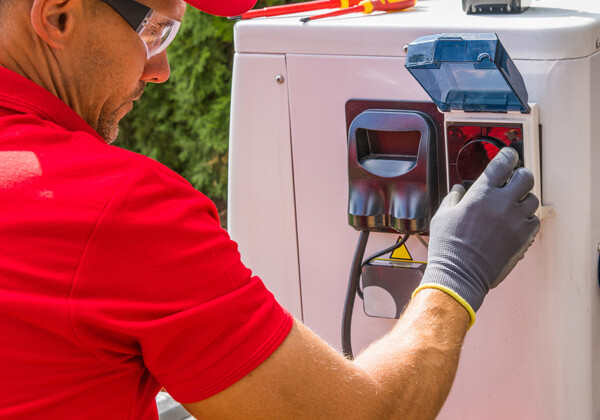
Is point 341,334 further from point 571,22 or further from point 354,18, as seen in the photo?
point 571,22

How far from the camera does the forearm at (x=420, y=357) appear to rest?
4.18ft

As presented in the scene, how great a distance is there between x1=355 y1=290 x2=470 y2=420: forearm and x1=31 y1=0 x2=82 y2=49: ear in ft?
2.26

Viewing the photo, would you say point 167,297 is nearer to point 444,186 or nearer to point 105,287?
point 105,287

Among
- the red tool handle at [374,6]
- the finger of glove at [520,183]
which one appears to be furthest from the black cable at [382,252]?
the red tool handle at [374,6]

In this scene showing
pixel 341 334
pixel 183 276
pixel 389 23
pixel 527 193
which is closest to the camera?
pixel 183 276

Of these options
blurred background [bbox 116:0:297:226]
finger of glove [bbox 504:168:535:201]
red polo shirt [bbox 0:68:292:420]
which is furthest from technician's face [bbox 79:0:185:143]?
blurred background [bbox 116:0:297:226]

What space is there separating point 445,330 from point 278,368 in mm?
336

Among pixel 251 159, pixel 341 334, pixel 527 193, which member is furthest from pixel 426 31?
pixel 341 334

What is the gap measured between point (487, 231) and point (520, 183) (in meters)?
0.10

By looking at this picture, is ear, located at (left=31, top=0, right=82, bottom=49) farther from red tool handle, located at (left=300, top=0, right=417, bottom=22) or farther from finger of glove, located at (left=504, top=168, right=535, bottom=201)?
finger of glove, located at (left=504, top=168, right=535, bottom=201)

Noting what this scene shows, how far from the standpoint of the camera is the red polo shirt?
1.09 metres

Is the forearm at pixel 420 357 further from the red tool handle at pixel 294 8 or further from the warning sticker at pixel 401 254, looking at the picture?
the red tool handle at pixel 294 8

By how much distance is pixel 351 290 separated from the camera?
1.71m

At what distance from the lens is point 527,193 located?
1.46 metres
